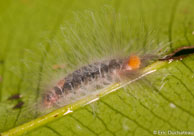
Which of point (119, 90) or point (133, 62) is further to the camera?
point (133, 62)

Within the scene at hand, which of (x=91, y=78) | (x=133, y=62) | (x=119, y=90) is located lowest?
(x=119, y=90)

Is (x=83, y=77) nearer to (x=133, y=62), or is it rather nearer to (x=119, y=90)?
(x=119, y=90)

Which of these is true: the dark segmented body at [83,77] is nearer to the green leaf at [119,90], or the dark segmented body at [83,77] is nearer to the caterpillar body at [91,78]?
the caterpillar body at [91,78]

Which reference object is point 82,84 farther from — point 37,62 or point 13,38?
point 13,38

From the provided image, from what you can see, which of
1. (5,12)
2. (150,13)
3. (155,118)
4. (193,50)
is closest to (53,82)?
(5,12)

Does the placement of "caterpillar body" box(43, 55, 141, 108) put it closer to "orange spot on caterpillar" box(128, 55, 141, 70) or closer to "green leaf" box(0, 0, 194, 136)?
"orange spot on caterpillar" box(128, 55, 141, 70)

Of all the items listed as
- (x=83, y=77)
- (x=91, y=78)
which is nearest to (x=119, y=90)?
(x=91, y=78)
